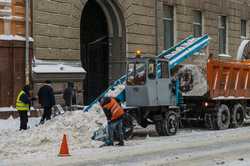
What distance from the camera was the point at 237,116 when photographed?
2231 cm

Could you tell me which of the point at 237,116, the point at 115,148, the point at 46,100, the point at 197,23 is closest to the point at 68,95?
the point at 46,100

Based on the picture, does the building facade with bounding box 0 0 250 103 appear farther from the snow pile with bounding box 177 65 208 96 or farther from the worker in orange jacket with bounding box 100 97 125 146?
the worker in orange jacket with bounding box 100 97 125 146

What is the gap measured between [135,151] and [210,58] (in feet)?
23.3

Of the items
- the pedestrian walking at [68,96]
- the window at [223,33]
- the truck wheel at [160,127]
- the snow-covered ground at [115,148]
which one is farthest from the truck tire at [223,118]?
the window at [223,33]

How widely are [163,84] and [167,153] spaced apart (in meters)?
5.03

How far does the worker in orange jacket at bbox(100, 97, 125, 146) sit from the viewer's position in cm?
1628

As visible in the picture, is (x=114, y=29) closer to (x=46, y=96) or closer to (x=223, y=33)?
(x=46, y=96)

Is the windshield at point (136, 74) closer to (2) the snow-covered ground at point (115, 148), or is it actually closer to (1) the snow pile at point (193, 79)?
(2) the snow-covered ground at point (115, 148)

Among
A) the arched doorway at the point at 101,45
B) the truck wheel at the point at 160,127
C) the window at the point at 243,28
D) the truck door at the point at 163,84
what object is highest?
the window at the point at 243,28

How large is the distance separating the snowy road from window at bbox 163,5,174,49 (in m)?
14.6

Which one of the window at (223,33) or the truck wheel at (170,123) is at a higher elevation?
the window at (223,33)

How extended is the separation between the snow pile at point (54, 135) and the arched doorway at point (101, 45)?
32.8ft

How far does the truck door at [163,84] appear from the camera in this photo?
18984 mm

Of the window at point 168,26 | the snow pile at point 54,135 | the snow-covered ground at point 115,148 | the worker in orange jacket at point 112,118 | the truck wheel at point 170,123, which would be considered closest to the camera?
the snow-covered ground at point 115,148
